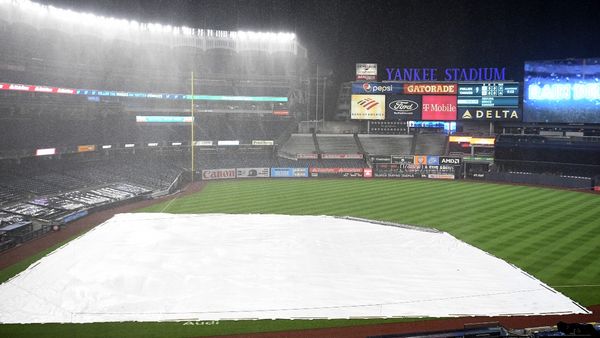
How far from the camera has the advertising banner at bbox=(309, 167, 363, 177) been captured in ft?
184

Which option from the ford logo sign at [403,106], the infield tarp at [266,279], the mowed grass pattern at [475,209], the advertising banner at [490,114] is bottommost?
the infield tarp at [266,279]

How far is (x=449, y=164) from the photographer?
184 ft

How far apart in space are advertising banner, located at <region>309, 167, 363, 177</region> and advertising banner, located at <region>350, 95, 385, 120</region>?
8.00 m

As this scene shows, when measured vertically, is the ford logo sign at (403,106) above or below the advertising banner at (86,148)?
above

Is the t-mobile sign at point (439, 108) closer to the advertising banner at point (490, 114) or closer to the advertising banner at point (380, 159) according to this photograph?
the advertising banner at point (490, 114)

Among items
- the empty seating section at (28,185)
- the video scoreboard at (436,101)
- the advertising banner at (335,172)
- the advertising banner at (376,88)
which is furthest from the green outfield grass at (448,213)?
the advertising banner at (376,88)

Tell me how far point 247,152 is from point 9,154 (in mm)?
31193

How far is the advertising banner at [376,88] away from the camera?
193 feet

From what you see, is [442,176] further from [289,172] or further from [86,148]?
[86,148]

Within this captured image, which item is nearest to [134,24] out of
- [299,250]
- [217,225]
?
[217,225]

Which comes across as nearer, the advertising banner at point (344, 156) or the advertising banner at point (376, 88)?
the advertising banner at point (376, 88)

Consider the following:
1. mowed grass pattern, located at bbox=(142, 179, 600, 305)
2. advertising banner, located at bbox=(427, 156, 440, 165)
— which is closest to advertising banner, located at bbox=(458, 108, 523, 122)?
advertising banner, located at bbox=(427, 156, 440, 165)

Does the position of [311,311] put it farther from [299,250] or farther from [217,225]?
[217,225]

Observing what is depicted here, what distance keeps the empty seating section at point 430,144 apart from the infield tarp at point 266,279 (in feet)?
121
